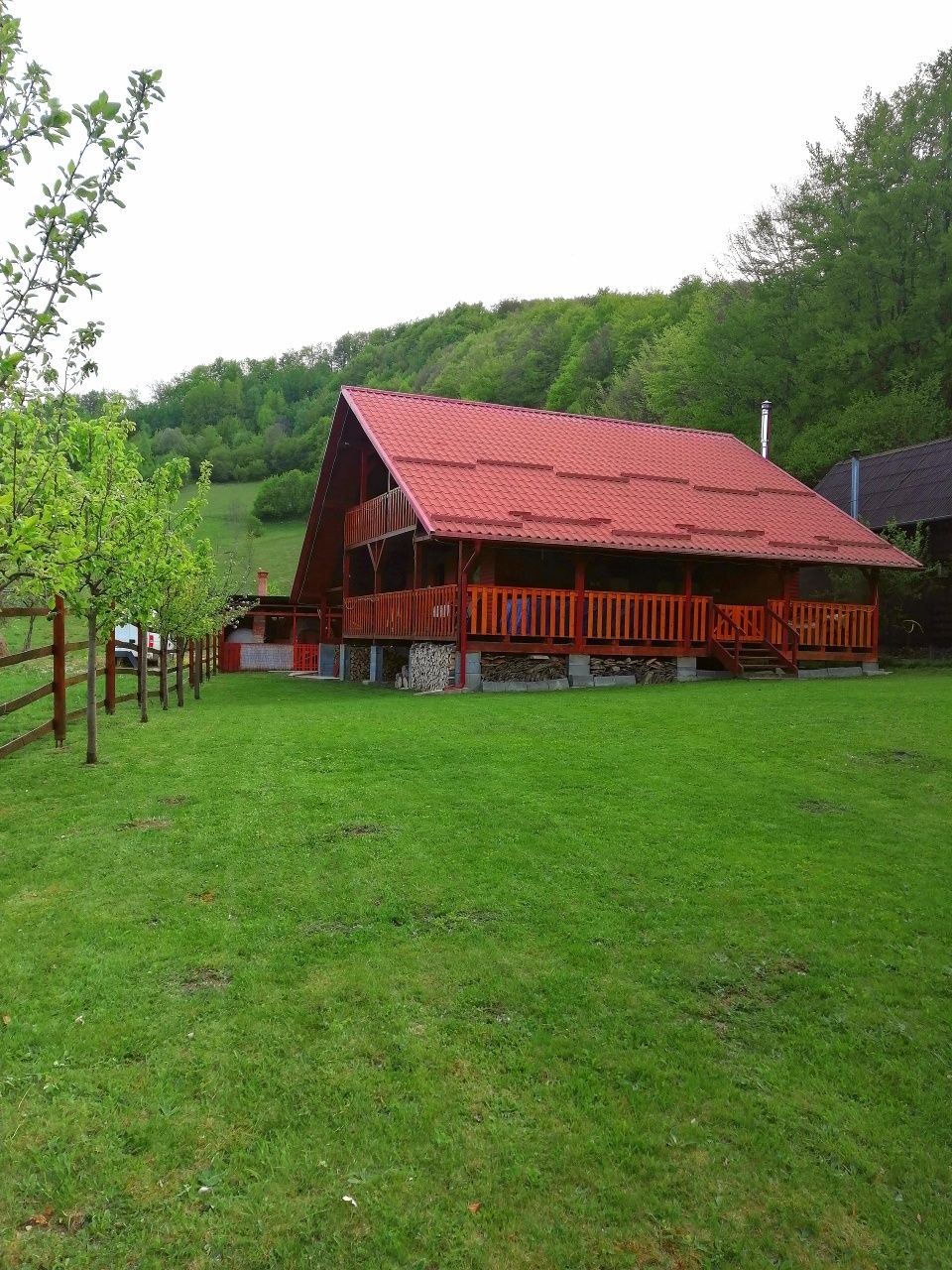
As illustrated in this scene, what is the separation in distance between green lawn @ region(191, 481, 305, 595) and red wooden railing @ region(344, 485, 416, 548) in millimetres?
33985

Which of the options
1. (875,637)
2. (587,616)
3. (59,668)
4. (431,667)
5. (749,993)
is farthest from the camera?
(875,637)

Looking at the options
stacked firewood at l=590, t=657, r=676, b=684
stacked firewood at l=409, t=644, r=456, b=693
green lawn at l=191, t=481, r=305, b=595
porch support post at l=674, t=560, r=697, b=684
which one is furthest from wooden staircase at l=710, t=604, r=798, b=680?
green lawn at l=191, t=481, r=305, b=595

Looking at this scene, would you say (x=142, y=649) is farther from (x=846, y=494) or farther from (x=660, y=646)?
(x=846, y=494)

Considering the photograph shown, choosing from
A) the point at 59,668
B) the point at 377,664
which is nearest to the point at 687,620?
the point at 377,664

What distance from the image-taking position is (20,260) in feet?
9.63

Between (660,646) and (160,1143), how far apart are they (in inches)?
610

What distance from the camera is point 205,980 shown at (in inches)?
159

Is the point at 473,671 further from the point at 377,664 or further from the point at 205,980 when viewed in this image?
the point at 205,980

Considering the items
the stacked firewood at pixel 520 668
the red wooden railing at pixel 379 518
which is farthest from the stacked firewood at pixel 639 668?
the red wooden railing at pixel 379 518

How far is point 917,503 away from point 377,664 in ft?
48.1

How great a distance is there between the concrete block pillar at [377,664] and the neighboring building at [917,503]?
13.5m

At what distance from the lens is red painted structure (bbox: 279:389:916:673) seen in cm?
1662

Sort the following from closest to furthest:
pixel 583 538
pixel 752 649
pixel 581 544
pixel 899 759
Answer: pixel 899 759 → pixel 581 544 → pixel 583 538 → pixel 752 649

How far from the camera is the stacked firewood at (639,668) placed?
17266mm
